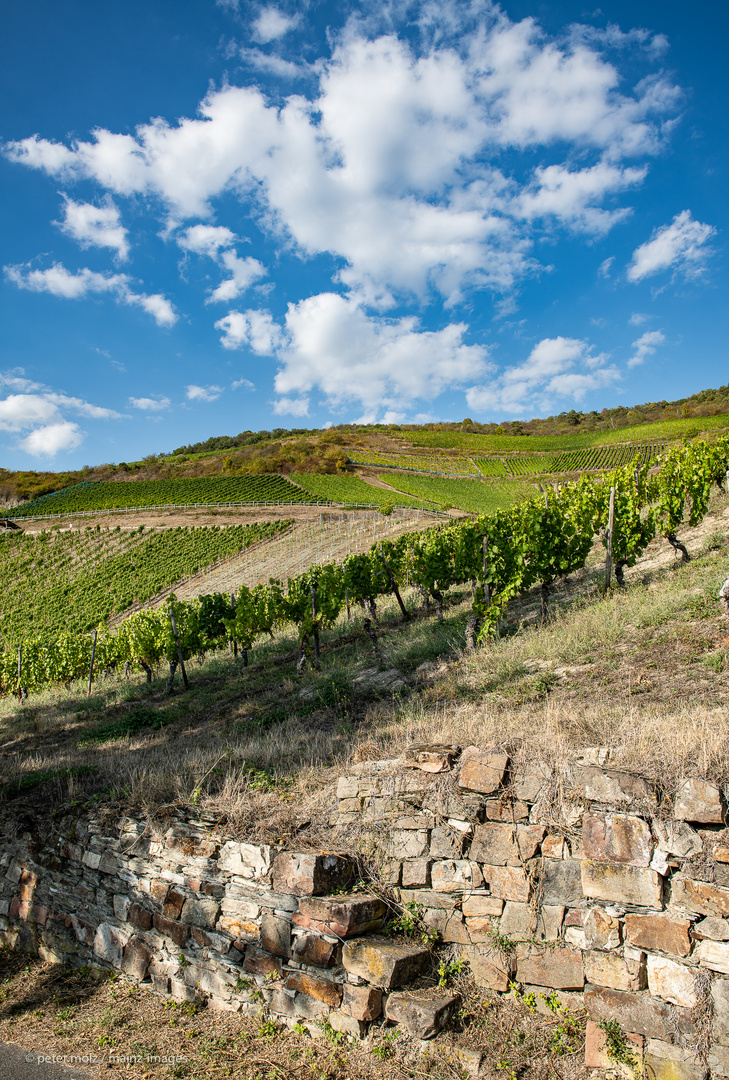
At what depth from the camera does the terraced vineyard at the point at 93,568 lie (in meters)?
39.3

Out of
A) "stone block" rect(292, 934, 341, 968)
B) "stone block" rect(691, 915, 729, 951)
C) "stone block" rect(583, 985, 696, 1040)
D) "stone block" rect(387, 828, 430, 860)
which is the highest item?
"stone block" rect(387, 828, 430, 860)

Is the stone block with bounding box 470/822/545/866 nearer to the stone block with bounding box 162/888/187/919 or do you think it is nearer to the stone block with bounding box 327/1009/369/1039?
the stone block with bounding box 327/1009/369/1039

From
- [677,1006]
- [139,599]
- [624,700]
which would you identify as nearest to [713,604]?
[624,700]

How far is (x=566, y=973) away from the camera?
138 inches

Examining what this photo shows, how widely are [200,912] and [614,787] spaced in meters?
3.57

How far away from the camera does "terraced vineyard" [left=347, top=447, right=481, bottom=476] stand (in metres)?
77.0

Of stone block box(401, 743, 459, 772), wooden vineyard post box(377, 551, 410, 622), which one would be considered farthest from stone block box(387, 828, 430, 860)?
wooden vineyard post box(377, 551, 410, 622)

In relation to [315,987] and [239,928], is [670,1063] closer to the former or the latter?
[315,987]

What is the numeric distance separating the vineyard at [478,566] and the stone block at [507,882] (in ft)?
25.0

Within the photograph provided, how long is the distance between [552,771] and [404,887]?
59.7 inches

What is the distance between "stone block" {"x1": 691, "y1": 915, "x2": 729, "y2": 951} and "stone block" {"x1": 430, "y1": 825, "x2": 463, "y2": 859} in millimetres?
1544

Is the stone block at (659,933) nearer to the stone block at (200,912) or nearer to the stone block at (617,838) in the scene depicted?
the stone block at (617,838)

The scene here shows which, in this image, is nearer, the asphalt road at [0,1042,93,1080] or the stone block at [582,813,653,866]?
the stone block at [582,813,653,866]

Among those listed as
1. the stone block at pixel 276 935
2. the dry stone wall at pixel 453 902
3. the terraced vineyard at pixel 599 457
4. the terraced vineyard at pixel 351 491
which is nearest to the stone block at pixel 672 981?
the dry stone wall at pixel 453 902
